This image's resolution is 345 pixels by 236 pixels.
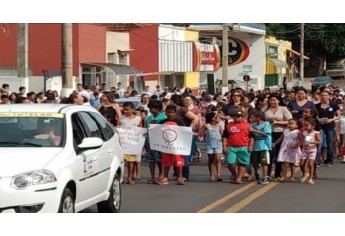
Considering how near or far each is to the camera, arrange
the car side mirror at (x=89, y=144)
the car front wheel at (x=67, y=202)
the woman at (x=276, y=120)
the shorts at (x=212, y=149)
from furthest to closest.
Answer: the woman at (x=276, y=120)
the shorts at (x=212, y=149)
the car side mirror at (x=89, y=144)
the car front wheel at (x=67, y=202)

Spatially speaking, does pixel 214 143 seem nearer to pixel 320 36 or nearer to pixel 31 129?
Answer: pixel 31 129

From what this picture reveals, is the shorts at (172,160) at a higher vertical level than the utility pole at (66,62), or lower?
lower

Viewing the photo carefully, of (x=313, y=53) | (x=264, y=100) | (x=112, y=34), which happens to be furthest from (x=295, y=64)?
(x=264, y=100)

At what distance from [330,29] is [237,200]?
74.2 m

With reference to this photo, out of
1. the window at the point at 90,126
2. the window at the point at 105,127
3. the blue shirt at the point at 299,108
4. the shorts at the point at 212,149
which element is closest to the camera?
the window at the point at 90,126

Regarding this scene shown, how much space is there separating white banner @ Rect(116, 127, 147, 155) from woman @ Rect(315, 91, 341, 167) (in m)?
4.55

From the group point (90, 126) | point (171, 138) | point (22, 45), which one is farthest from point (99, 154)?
point (22, 45)

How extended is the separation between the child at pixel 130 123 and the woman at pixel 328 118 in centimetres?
461

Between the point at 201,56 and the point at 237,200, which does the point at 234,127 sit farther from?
the point at 201,56

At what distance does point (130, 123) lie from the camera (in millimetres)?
14000

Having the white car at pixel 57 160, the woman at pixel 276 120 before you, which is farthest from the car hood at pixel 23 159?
the woman at pixel 276 120

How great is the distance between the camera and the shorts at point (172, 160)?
13713mm

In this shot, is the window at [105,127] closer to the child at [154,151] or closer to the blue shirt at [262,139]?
the child at [154,151]

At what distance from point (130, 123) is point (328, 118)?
4936mm
